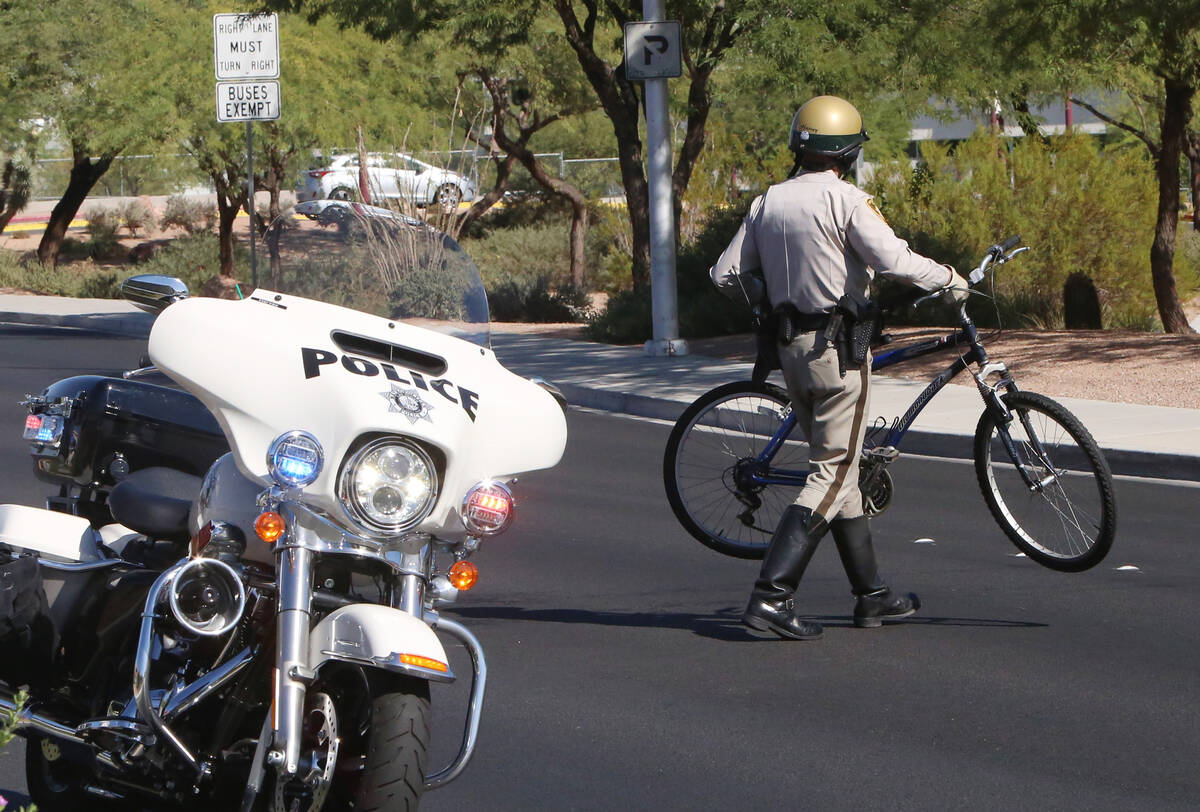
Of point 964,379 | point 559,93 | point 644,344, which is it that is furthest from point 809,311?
point 559,93

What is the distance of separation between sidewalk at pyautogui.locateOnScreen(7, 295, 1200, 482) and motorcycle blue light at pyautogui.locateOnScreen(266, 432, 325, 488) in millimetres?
5040

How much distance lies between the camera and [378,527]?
3771mm

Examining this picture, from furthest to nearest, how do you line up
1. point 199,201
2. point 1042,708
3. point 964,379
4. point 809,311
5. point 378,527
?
1. point 199,201
2. point 964,379
3. point 809,311
4. point 1042,708
5. point 378,527

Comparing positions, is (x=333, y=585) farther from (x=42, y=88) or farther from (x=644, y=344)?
(x=42, y=88)

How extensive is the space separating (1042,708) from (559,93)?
89.3 feet

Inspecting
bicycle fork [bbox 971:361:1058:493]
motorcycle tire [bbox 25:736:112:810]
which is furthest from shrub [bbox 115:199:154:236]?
motorcycle tire [bbox 25:736:112:810]

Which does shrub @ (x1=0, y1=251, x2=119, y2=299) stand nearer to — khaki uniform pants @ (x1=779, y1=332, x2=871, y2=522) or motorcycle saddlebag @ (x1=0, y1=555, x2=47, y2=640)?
khaki uniform pants @ (x1=779, y1=332, x2=871, y2=522)

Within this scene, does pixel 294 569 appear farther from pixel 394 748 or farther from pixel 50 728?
pixel 50 728

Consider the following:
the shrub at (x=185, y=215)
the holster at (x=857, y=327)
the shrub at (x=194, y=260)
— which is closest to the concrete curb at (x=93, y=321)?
the shrub at (x=194, y=260)

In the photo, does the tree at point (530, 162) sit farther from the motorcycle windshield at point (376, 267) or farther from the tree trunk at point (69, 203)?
the motorcycle windshield at point (376, 267)

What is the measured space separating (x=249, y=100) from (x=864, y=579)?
14.2 meters

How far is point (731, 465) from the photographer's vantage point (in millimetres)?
7254

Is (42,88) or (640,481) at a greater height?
(42,88)

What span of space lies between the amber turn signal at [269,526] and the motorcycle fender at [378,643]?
22 cm
